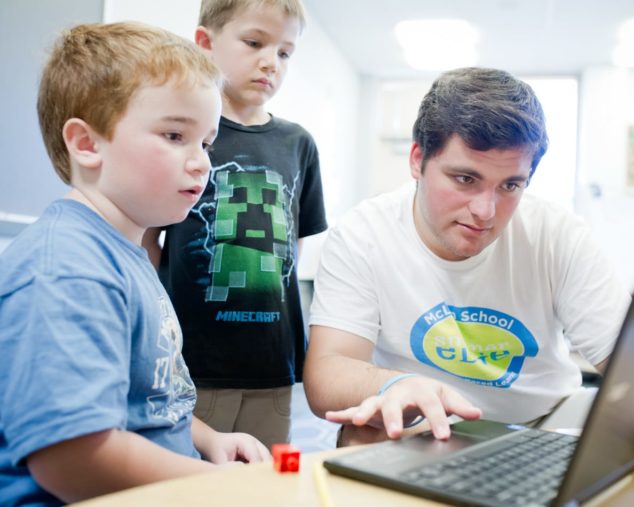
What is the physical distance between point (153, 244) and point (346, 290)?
17.1 inches

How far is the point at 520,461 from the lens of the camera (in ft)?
2.02

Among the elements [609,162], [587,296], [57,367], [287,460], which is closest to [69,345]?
[57,367]

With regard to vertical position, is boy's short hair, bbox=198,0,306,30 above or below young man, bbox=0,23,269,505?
above

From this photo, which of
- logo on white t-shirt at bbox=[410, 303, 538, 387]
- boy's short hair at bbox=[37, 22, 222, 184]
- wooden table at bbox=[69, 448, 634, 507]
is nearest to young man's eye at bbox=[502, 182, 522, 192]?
logo on white t-shirt at bbox=[410, 303, 538, 387]

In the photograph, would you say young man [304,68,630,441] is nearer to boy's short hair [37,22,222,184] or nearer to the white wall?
boy's short hair [37,22,222,184]

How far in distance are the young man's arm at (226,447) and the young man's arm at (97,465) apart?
251 millimetres

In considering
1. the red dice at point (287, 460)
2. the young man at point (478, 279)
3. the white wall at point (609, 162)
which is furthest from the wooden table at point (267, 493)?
the white wall at point (609, 162)

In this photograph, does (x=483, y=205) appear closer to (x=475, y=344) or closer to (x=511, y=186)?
(x=511, y=186)

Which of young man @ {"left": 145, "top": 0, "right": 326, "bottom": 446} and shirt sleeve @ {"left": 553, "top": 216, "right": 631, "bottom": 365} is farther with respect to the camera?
young man @ {"left": 145, "top": 0, "right": 326, "bottom": 446}

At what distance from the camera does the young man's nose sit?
4.03 feet

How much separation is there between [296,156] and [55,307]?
99cm

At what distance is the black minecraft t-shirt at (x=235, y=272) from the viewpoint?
1399 millimetres

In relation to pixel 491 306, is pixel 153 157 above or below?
above

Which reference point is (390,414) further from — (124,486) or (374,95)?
(374,95)
